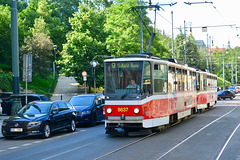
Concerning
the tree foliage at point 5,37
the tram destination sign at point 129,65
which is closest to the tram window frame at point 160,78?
the tram destination sign at point 129,65

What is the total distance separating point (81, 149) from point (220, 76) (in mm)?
102452

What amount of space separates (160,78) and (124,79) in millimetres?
2005

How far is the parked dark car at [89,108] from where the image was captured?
21.0 metres

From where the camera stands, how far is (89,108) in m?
21.3

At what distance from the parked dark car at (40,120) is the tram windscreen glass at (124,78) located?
3.09 metres

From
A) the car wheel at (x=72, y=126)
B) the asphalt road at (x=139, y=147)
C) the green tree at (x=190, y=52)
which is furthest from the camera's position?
the green tree at (x=190, y=52)

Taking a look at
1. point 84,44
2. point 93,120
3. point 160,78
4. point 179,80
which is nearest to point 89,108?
point 93,120

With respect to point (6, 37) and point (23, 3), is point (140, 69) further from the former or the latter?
point (23, 3)

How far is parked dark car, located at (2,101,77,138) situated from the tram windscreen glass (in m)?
3.09

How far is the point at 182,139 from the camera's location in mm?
14305

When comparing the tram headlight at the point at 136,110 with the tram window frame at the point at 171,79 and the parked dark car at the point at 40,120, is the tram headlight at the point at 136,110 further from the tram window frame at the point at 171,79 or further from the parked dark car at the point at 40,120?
the parked dark car at the point at 40,120

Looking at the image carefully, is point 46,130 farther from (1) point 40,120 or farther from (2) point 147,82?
(2) point 147,82

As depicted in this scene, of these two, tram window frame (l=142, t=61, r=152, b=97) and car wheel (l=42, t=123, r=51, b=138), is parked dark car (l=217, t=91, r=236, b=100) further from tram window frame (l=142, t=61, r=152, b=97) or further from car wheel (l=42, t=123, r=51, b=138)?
car wheel (l=42, t=123, r=51, b=138)

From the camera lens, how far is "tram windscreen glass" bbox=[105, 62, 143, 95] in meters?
15.2
